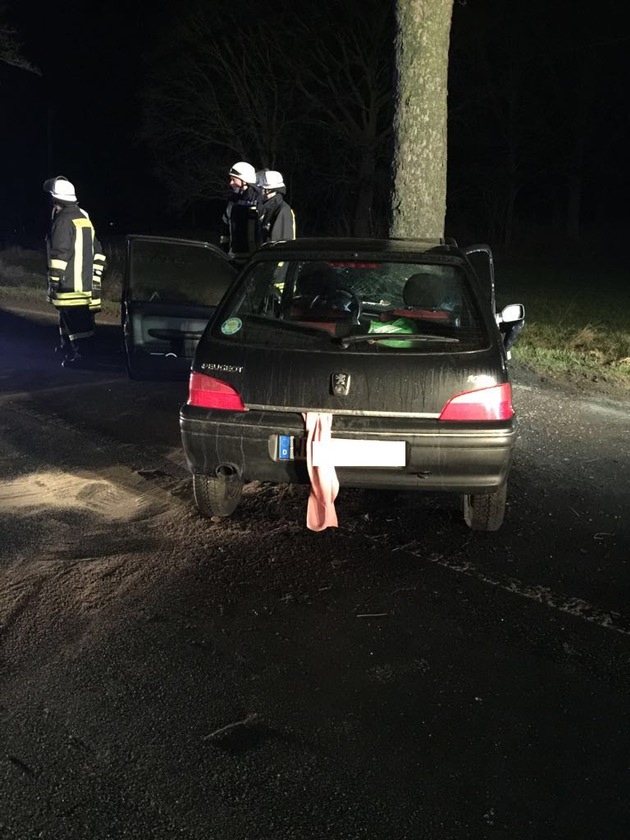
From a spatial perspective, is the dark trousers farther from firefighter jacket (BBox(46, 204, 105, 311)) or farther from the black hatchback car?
the black hatchback car

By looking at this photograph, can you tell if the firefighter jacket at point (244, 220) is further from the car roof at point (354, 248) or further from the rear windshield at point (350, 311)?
the car roof at point (354, 248)

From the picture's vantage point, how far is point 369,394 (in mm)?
4129

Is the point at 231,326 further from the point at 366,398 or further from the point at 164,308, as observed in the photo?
the point at 164,308

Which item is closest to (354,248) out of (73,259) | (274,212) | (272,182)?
(274,212)

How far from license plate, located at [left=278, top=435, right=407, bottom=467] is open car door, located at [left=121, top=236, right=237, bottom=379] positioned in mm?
3706

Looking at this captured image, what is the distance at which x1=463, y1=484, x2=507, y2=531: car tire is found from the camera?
14.7ft

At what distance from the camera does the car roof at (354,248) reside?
459 cm

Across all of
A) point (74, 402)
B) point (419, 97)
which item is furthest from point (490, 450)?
point (419, 97)

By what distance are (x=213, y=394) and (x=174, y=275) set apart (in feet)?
11.7

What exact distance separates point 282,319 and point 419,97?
4868 millimetres

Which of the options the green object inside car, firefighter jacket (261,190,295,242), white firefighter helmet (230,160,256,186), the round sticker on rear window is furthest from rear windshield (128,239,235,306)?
the green object inside car

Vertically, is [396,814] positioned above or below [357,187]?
below

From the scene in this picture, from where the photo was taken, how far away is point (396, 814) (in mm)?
2520

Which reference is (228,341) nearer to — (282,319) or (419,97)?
(282,319)
